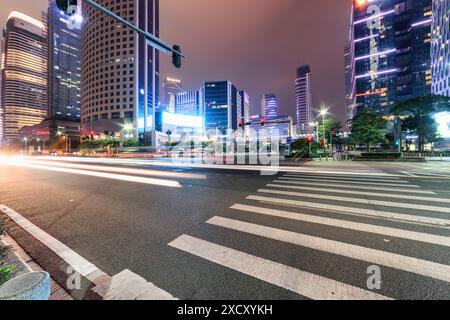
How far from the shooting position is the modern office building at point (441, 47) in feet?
217

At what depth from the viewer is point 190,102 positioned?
523 feet

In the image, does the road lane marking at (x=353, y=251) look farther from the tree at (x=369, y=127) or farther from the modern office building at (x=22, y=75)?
the modern office building at (x=22, y=75)

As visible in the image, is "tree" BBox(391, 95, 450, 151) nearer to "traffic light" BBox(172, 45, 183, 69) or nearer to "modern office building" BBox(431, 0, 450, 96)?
"traffic light" BBox(172, 45, 183, 69)

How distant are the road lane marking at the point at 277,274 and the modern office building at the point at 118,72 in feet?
289

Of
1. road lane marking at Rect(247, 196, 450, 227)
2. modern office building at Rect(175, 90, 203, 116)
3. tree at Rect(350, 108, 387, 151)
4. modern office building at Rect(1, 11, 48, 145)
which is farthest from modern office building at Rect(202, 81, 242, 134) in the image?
road lane marking at Rect(247, 196, 450, 227)

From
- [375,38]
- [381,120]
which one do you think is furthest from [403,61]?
[381,120]

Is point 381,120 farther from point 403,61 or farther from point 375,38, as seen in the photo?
point 375,38

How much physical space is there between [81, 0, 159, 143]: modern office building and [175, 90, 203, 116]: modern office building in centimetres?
5701

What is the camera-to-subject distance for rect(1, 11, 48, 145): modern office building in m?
138

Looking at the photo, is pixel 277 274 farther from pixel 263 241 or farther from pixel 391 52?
pixel 391 52

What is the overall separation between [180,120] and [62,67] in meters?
131

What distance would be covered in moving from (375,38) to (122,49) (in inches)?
5279

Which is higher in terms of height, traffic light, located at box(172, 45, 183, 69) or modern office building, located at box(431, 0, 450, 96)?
modern office building, located at box(431, 0, 450, 96)
